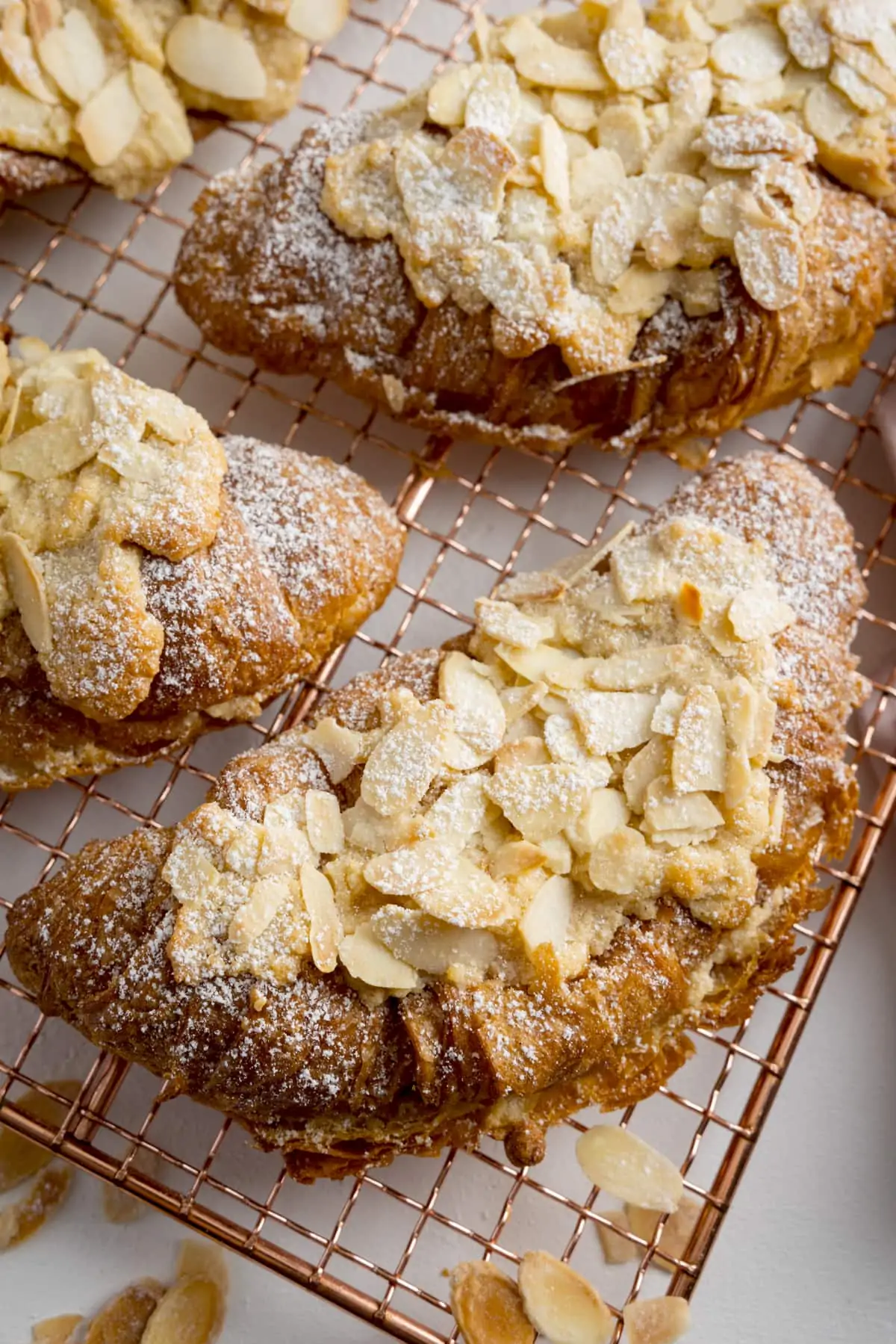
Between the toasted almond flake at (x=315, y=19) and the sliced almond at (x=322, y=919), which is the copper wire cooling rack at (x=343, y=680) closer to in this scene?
the toasted almond flake at (x=315, y=19)

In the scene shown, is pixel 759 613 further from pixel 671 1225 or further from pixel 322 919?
pixel 671 1225

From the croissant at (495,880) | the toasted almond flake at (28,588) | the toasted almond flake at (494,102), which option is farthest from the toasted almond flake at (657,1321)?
the toasted almond flake at (494,102)

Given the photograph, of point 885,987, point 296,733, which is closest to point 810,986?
point 885,987

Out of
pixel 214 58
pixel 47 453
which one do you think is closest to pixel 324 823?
pixel 47 453

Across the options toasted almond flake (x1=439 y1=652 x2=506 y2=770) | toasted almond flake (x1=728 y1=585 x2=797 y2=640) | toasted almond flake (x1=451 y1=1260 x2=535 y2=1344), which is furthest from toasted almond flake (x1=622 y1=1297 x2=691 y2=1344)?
toasted almond flake (x1=728 y1=585 x2=797 y2=640)

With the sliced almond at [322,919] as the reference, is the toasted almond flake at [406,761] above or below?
above

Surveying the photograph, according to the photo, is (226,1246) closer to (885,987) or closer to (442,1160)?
(442,1160)
